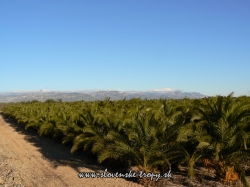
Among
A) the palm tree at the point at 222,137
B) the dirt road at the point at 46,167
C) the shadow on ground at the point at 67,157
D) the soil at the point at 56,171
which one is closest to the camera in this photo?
the palm tree at the point at 222,137

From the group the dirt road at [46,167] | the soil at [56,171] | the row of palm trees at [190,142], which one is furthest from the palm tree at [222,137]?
the dirt road at [46,167]

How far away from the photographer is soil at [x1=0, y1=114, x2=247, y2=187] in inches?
287

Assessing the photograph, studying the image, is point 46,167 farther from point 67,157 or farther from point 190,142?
point 190,142

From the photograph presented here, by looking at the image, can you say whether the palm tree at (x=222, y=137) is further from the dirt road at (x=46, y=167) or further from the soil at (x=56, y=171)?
the dirt road at (x=46, y=167)

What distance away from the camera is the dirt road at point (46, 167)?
24.9ft

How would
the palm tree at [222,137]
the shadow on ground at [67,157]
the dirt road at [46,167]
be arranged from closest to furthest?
the palm tree at [222,137] → the dirt road at [46,167] → the shadow on ground at [67,157]

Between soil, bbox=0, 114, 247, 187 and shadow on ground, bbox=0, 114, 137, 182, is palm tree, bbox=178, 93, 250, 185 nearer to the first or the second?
soil, bbox=0, 114, 247, 187

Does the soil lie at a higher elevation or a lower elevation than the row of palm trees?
lower

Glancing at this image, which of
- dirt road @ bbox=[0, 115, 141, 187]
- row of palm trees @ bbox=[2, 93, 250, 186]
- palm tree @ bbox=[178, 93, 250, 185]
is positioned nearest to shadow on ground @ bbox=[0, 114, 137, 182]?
dirt road @ bbox=[0, 115, 141, 187]

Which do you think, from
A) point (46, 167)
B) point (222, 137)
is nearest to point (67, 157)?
point (46, 167)

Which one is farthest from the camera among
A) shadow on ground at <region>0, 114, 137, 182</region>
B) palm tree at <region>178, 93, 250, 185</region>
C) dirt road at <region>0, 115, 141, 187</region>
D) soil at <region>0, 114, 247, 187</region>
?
shadow on ground at <region>0, 114, 137, 182</region>

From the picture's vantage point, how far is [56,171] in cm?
885

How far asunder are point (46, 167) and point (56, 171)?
2.58 ft

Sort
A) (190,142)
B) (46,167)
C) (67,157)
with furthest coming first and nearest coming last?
(67,157) < (46,167) < (190,142)
